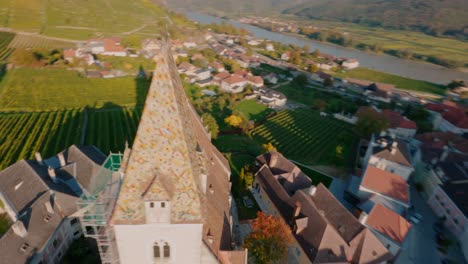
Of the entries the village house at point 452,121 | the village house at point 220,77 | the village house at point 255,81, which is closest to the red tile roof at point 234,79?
the village house at point 220,77

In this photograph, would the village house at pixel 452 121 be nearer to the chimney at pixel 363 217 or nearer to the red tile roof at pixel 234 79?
the chimney at pixel 363 217

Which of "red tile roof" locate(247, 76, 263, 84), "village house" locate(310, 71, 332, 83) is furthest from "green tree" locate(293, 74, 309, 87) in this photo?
"red tile roof" locate(247, 76, 263, 84)

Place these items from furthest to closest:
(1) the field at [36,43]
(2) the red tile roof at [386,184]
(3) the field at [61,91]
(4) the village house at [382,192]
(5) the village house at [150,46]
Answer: (5) the village house at [150,46] → (1) the field at [36,43] → (3) the field at [61,91] → (2) the red tile roof at [386,184] → (4) the village house at [382,192]

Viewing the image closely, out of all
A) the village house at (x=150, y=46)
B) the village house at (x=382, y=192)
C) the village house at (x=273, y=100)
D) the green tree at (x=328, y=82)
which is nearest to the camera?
the village house at (x=382, y=192)

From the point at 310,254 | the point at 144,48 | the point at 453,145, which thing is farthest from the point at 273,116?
the point at 144,48

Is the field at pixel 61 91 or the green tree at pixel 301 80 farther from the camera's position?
the green tree at pixel 301 80

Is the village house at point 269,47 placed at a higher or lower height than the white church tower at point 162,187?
lower

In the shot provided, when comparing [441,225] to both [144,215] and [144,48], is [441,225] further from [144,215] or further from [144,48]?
[144,48]
